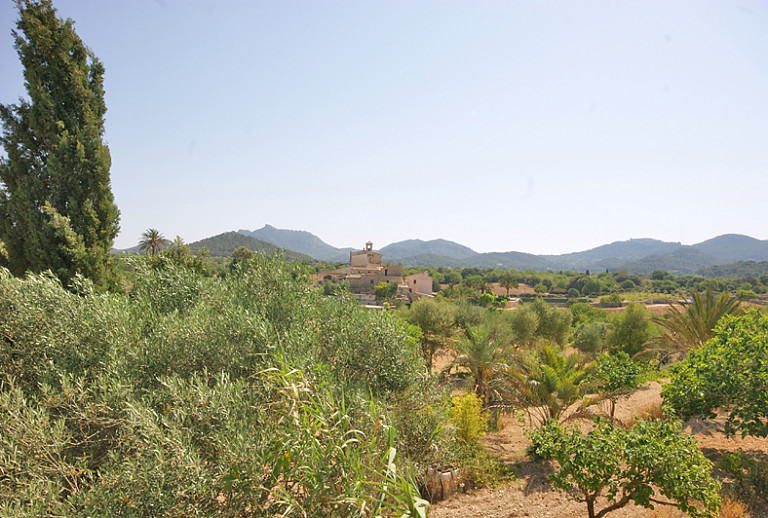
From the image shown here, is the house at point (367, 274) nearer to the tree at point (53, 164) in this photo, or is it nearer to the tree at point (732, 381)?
the tree at point (53, 164)

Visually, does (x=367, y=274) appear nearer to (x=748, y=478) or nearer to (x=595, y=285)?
(x=595, y=285)

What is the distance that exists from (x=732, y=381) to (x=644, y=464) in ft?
10.1

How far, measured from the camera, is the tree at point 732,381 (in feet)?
19.2

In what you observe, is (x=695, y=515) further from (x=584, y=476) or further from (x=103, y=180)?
(x=103, y=180)

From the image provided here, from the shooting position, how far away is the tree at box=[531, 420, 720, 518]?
4453 millimetres

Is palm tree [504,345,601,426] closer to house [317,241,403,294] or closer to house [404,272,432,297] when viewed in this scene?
house [317,241,403,294]

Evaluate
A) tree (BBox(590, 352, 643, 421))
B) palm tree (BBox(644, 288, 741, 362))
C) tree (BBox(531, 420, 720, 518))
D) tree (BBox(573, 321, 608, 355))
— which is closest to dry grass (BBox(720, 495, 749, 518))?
tree (BBox(531, 420, 720, 518))

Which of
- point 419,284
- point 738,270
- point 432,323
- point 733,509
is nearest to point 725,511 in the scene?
point 733,509

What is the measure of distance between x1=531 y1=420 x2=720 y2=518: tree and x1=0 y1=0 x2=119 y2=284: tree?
1325 centimetres

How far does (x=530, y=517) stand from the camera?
6.82 m

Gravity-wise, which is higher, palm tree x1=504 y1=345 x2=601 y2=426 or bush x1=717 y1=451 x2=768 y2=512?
palm tree x1=504 y1=345 x2=601 y2=426

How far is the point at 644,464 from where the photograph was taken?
4.61 m

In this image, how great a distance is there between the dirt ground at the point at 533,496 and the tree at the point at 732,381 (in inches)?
Result: 75.7

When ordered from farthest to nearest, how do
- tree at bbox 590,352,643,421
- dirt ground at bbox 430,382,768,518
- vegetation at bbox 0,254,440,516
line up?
tree at bbox 590,352,643,421 → dirt ground at bbox 430,382,768,518 → vegetation at bbox 0,254,440,516
